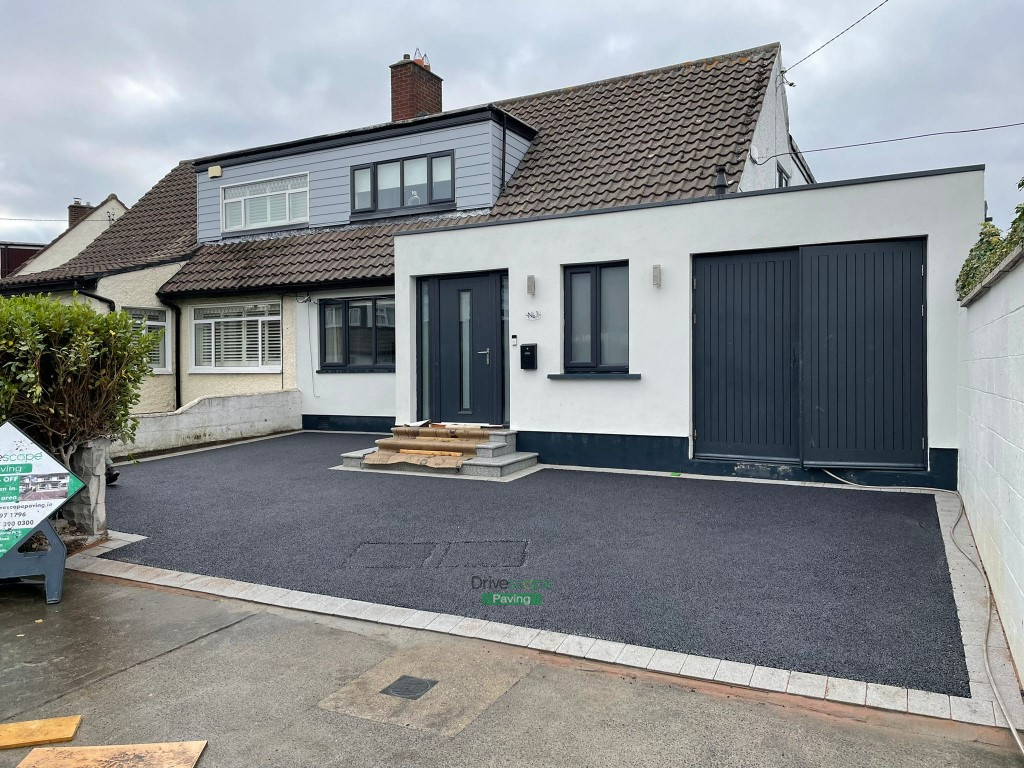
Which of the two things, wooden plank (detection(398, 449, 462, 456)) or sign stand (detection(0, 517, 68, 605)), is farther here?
wooden plank (detection(398, 449, 462, 456))

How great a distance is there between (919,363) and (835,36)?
7559 mm

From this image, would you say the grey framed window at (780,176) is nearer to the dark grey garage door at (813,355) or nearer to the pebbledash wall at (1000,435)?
the dark grey garage door at (813,355)

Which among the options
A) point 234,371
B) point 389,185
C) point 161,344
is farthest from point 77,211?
point 389,185

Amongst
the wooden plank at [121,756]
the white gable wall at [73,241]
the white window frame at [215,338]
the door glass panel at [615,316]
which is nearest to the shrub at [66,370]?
the wooden plank at [121,756]

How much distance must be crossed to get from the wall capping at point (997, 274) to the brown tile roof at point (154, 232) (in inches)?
606

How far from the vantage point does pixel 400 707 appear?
3.47m

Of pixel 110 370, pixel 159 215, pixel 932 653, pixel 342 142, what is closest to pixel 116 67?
pixel 342 142

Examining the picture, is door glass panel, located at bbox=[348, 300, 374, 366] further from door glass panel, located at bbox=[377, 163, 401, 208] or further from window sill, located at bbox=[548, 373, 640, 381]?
window sill, located at bbox=[548, 373, 640, 381]

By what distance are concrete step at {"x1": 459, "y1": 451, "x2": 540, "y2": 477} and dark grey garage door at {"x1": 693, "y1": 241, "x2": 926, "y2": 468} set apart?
2342mm

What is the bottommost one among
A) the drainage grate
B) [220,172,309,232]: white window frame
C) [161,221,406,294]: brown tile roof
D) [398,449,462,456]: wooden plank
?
the drainage grate

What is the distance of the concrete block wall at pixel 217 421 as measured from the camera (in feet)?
38.6

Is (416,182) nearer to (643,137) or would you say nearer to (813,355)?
(643,137)

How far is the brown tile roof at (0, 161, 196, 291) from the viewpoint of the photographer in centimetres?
1764

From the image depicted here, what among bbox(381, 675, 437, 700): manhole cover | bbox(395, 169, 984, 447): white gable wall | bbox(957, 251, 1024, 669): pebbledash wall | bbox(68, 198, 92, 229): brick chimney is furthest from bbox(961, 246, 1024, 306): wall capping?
bbox(68, 198, 92, 229): brick chimney
